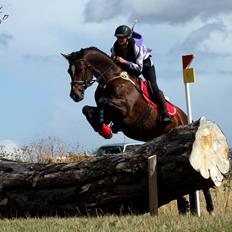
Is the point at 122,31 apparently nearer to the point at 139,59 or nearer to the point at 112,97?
the point at 139,59

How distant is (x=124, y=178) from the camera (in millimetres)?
8969

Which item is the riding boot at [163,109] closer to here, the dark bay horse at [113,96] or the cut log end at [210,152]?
the dark bay horse at [113,96]

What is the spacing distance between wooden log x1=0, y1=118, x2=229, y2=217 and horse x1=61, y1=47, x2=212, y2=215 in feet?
7.01

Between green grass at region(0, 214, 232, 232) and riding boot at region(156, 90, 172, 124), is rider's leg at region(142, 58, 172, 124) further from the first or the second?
green grass at region(0, 214, 232, 232)

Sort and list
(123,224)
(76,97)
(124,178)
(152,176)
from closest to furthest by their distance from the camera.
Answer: (123,224)
(152,176)
(124,178)
(76,97)

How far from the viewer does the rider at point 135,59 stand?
1172 centimetres

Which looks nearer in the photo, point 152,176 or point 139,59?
point 152,176

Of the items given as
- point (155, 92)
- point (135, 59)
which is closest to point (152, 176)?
point (155, 92)

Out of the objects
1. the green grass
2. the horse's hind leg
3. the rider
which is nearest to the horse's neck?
the rider

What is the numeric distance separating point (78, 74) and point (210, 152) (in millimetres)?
3690

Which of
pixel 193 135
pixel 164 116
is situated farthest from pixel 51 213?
pixel 164 116

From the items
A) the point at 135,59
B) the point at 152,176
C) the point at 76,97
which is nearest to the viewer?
the point at 152,176

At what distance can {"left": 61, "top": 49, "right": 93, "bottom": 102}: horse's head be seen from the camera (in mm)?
11742

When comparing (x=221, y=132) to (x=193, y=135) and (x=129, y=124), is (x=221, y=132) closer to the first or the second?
(x=193, y=135)
